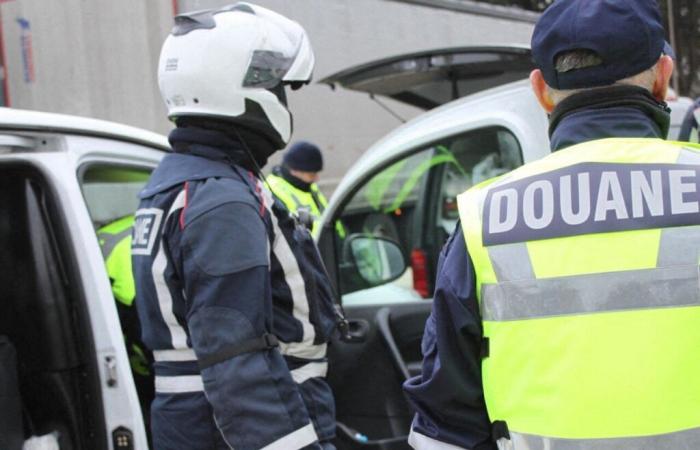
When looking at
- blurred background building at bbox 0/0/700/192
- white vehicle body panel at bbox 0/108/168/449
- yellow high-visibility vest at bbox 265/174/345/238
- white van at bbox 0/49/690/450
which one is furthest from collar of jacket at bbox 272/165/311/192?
white vehicle body panel at bbox 0/108/168/449

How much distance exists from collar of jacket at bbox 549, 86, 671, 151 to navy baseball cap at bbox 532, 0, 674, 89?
2 centimetres

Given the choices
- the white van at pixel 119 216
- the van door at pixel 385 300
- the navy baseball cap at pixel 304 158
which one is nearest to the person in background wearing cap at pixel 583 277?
the white van at pixel 119 216

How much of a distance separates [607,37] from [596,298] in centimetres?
44

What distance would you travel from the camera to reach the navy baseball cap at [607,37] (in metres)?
1.44

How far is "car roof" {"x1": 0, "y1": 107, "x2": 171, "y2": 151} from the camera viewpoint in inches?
88.4

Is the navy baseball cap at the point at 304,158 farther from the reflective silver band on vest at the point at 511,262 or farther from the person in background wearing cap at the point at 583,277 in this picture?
the reflective silver band on vest at the point at 511,262

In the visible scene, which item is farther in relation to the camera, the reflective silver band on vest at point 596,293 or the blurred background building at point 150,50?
the blurred background building at point 150,50

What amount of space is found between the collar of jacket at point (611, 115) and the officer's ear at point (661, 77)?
29mm

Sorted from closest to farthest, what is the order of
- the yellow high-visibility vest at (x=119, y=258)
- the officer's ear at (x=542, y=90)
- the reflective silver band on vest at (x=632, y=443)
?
the reflective silver band on vest at (x=632, y=443) → the officer's ear at (x=542, y=90) → the yellow high-visibility vest at (x=119, y=258)

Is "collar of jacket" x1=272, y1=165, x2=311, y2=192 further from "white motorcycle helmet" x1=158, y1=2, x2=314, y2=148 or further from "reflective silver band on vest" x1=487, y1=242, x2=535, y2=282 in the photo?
"reflective silver band on vest" x1=487, y1=242, x2=535, y2=282

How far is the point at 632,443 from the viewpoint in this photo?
1314 mm

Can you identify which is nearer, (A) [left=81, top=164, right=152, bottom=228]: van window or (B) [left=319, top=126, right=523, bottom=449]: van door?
(A) [left=81, top=164, right=152, bottom=228]: van window

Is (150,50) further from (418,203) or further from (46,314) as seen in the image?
(46,314)

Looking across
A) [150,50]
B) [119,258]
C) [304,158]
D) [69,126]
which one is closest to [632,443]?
[69,126]
